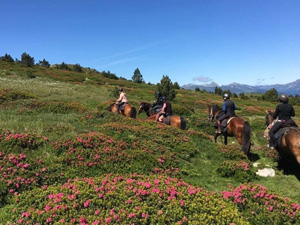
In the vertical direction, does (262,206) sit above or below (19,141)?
below

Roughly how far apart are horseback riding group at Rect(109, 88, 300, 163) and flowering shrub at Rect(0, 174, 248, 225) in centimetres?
569

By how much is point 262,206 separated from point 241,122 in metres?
7.36

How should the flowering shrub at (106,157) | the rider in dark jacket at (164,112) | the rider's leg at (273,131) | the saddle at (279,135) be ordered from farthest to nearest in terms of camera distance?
the rider in dark jacket at (164,112), the rider's leg at (273,131), the saddle at (279,135), the flowering shrub at (106,157)

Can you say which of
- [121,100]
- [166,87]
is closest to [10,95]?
[121,100]

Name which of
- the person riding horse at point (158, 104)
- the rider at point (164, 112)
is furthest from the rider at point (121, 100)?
the rider at point (164, 112)

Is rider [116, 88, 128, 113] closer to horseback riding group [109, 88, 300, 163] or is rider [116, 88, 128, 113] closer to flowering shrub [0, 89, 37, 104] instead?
horseback riding group [109, 88, 300, 163]

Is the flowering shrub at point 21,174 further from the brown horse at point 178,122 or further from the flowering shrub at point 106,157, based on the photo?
the brown horse at point 178,122

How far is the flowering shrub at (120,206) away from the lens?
5.23m

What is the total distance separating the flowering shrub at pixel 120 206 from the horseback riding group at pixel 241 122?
569 cm

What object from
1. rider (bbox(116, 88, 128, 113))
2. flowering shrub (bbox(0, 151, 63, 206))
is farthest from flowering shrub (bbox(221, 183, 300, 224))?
rider (bbox(116, 88, 128, 113))

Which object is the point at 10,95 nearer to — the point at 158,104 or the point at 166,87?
the point at 158,104

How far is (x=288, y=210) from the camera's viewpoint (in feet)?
19.6

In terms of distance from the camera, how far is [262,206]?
6293 mm

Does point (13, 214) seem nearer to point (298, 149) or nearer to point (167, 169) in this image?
point (167, 169)
